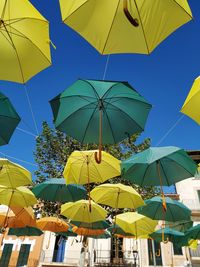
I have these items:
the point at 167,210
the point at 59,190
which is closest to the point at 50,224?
the point at 59,190

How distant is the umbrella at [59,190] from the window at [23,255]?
54.2 feet

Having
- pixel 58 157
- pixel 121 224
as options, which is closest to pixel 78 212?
pixel 121 224

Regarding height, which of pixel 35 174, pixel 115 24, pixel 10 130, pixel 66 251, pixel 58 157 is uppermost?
pixel 58 157

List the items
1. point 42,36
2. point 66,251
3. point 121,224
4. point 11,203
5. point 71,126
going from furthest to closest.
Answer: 1. point 66,251
2. point 121,224
3. point 11,203
4. point 71,126
5. point 42,36

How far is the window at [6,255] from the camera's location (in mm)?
22812

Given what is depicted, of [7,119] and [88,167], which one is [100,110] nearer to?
[7,119]

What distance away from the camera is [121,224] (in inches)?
450

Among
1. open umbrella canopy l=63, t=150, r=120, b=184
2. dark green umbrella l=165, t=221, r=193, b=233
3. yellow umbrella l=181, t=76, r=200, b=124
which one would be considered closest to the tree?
dark green umbrella l=165, t=221, r=193, b=233

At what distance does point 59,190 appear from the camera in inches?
405

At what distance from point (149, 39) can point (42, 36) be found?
7.32ft

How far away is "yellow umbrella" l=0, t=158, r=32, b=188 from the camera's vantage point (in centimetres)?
853

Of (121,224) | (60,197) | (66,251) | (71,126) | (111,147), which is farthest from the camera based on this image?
(66,251)

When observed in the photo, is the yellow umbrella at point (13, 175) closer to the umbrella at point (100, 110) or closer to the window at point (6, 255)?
the umbrella at point (100, 110)

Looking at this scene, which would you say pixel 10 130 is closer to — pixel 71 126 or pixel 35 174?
pixel 71 126
